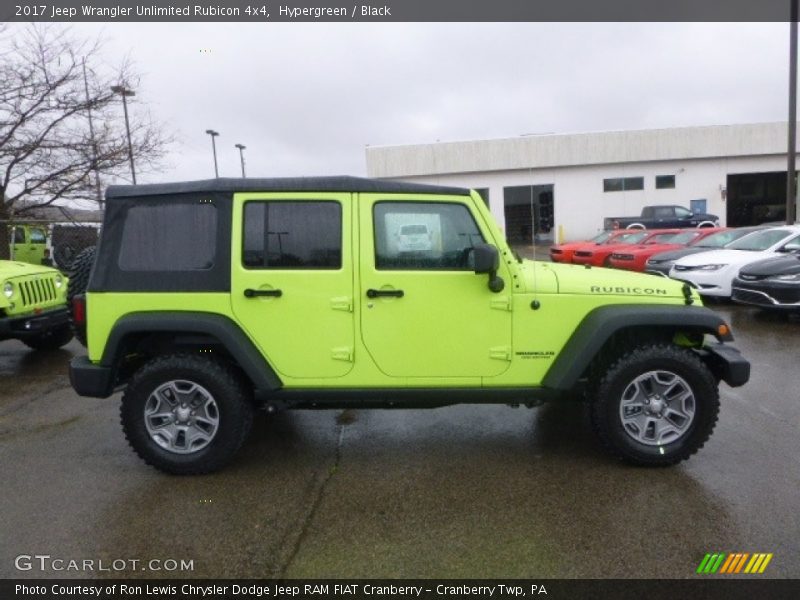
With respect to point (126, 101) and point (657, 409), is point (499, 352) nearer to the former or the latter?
point (657, 409)

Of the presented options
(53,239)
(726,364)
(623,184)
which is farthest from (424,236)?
(623,184)

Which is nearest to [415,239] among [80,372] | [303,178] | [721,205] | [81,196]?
[303,178]

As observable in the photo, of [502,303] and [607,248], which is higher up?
[607,248]

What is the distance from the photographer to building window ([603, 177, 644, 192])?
29.8 metres

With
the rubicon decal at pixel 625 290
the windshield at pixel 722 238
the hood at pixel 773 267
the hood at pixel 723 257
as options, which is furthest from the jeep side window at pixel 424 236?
the windshield at pixel 722 238

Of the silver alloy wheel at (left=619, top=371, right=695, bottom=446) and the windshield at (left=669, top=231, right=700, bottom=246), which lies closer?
the silver alloy wheel at (left=619, top=371, right=695, bottom=446)

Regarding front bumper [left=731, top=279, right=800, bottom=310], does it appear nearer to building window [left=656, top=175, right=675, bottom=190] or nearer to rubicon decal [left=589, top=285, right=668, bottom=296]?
rubicon decal [left=589, top=285, right=668, bottom=296]

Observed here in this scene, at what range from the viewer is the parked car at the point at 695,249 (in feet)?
37.7

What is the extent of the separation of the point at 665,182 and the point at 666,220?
300 inches

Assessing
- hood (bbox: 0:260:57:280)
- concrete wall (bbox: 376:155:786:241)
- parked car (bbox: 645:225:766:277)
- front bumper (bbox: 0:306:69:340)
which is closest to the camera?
front bumper (bbox: 0:306:69:340)

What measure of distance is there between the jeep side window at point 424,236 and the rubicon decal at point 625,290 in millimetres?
852

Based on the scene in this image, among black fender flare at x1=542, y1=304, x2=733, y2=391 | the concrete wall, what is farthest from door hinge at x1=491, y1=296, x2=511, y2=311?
the concrete wall

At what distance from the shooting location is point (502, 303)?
3518 millimetres

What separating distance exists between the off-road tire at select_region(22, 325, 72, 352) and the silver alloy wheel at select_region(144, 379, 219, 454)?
4.85 meters
